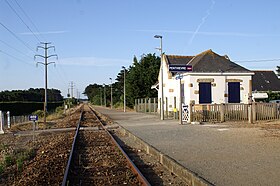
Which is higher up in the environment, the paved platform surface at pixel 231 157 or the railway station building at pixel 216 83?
the railway station building at pixel 216 83

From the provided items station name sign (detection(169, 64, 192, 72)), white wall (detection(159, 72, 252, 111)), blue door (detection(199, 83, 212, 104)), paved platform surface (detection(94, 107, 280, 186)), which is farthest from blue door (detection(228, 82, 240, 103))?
paved platform surface (detection(94, 107, 280, 186))

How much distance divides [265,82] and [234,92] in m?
30.4

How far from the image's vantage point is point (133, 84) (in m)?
64.0

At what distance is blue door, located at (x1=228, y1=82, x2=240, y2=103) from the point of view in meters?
32.9

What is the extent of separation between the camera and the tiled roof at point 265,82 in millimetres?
59031

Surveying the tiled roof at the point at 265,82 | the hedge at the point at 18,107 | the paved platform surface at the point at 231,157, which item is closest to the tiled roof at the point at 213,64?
the paved platform surface at the point at 231,157

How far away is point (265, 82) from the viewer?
60906mm

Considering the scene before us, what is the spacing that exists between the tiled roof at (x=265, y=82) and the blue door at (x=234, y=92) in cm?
2653

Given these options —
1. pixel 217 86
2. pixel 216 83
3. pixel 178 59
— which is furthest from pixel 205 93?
pixel 178 59

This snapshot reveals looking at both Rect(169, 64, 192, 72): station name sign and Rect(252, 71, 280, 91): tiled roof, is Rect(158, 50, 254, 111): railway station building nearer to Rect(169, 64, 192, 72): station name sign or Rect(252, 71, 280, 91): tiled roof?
Rect(169, 64, 192, 72): station name sign

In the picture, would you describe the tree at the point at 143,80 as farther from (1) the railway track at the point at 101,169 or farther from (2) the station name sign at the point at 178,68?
(1) the railway track at the point at 101,169

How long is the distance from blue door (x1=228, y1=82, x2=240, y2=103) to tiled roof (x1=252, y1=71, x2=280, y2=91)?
1045 inches

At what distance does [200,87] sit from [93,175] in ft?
77.1

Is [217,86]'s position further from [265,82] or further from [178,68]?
[265,82]
